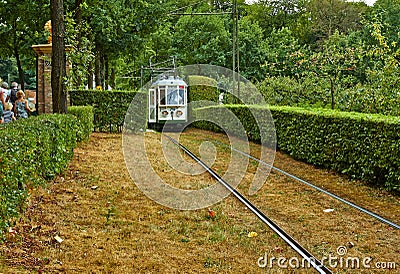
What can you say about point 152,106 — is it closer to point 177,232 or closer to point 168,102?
point 168,102

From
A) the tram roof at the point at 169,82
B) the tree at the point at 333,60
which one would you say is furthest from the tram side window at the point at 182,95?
the tree at the point at 333,60

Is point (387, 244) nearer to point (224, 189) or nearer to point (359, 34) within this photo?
point (224, 189)

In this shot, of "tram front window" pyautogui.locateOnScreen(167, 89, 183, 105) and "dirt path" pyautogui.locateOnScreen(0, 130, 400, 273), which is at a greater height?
"tram front window" pyautogui.locateOnScreen(167, 89, 183, 105)

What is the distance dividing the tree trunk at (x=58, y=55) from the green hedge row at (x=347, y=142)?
5813mm

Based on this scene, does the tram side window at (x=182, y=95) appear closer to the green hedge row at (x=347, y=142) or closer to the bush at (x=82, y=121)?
the bush at (x=82, y=121)

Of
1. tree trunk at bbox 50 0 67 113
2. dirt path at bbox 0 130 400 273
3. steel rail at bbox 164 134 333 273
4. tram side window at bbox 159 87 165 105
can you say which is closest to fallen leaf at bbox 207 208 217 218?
dirt path at bbox 0 130 400 273

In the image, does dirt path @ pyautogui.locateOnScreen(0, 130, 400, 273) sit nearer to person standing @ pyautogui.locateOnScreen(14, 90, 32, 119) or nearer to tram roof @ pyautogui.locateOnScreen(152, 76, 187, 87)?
person standing @ pyautogui.locateOnScreen(14, 90, 32, 119)

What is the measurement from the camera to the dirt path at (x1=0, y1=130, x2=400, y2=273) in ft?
18.3

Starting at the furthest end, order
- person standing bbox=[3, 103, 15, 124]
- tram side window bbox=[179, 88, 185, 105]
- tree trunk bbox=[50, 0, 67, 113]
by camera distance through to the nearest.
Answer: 1. tram side window bbox=[179, 88, 185, 105]
2. person standing bbox=[3, 103, 15, 124]
3. tree trunk bbox=[50, 0, 67, 113]

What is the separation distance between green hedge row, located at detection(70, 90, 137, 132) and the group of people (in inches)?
109

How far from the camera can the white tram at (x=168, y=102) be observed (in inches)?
1062

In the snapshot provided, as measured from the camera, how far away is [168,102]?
27094mm

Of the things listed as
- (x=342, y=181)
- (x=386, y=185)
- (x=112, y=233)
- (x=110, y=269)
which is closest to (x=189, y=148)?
(x=342, y=181)

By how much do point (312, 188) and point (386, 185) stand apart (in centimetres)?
126
